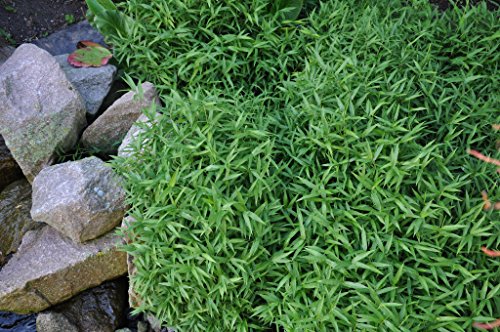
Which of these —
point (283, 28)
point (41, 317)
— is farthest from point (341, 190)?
point (41, 317)

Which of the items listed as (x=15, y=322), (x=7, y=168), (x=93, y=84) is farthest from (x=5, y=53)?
(x=15, y=322)

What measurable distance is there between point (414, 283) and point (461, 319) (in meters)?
0.27

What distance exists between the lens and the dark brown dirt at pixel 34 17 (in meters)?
4.94

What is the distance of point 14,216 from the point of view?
12.8ft

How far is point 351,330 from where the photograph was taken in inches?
100

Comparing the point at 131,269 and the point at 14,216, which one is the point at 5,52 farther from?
the point at 131,269

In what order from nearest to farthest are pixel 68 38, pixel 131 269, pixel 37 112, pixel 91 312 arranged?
pixel 131 269 < pixel 91 312 < pixel 37 112 < pixel 68 38

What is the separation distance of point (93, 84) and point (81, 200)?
3.93ft

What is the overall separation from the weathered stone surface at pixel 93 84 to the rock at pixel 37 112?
161 mm

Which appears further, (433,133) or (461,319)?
(433,133)

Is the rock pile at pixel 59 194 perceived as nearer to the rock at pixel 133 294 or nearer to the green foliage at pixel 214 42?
the rock at pixel 133 294

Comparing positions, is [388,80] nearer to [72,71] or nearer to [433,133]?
[433,133]

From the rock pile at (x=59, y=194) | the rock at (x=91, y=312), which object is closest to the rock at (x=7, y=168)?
the rock pile at (x=59, y=194)

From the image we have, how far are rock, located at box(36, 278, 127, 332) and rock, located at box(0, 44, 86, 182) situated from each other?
3.38ft
